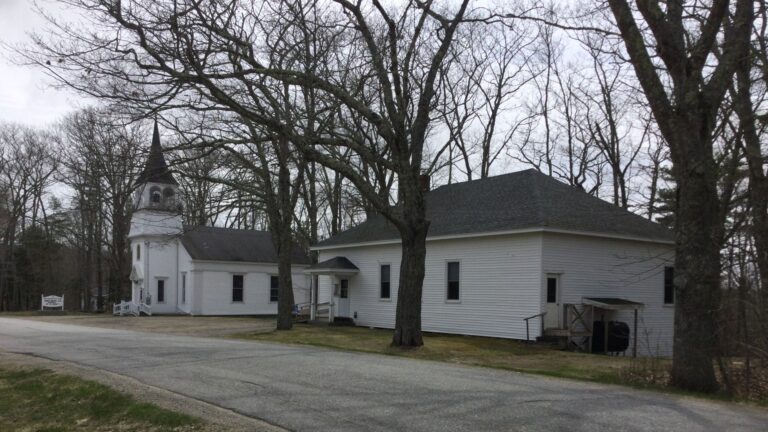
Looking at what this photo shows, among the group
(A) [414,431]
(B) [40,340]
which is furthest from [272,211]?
(A) [414,431]

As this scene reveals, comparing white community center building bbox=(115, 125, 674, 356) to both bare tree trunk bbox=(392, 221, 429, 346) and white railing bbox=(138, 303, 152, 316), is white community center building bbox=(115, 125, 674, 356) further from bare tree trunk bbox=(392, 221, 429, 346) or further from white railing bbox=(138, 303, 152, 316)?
white railing bbox=(138, 303, 152, 316)

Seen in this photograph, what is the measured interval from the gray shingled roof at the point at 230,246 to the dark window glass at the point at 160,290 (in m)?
3.47

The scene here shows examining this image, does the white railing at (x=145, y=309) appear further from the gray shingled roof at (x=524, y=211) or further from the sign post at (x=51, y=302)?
the gray shingled roof at (x=524, y=211)

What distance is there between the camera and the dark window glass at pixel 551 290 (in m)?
21.5

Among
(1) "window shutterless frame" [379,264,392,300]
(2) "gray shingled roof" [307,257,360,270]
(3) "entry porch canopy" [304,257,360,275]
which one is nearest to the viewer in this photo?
(1) "window shutterless frame" [379,264,392,300]

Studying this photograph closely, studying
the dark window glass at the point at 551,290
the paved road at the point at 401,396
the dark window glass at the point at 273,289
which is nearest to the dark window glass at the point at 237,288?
the dark window glass at the point at 273,289

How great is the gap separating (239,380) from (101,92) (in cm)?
748

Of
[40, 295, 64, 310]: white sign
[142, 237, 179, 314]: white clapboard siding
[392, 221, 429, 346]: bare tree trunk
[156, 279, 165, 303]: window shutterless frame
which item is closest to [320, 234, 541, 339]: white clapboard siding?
[392, 221, 429, 346]: bare tree trunk

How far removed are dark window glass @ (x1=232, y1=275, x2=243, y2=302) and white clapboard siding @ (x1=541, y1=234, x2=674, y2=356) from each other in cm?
2527

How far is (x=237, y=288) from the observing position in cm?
4200

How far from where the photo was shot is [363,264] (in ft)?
96.8

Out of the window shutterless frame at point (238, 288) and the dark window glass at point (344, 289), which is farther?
the window shutterless frame at point (238, 288)

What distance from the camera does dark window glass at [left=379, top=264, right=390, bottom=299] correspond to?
2802 cm

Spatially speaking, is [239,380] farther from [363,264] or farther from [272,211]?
[363,264]
